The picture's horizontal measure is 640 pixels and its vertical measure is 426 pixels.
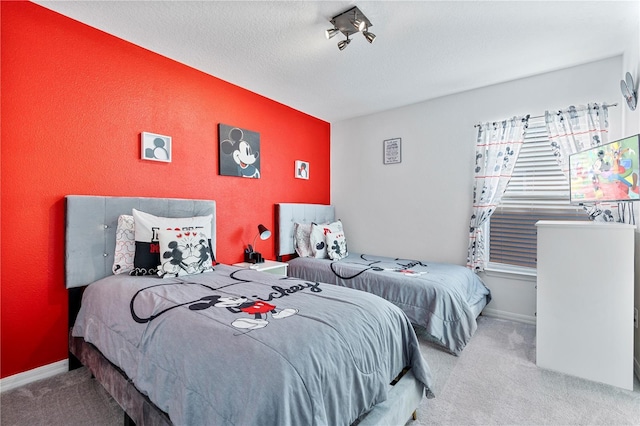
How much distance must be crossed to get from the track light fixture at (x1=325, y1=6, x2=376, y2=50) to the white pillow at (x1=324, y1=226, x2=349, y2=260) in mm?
2151

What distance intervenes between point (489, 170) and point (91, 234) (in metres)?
3.72

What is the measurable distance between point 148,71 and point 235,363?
259 cm

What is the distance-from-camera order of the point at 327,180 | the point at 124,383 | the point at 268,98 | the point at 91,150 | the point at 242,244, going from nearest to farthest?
the point at 124,383, the point at 91,150, the point at 242,244, the point at 268,98, the point at 327,180

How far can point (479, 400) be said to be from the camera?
6.19ft

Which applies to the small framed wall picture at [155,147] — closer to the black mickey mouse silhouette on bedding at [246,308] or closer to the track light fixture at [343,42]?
the black mickey mouse silhouette on bedding at [246,308]

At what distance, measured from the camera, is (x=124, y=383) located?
5.05ft

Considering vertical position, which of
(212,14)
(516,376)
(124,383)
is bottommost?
(516,376)

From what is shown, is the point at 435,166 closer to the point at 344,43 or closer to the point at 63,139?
the point at 344,43

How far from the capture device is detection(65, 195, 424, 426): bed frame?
1.41 metres

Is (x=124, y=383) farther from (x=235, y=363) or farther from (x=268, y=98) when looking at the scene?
(x=268, y=98)

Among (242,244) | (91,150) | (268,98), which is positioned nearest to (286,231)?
(242,244)

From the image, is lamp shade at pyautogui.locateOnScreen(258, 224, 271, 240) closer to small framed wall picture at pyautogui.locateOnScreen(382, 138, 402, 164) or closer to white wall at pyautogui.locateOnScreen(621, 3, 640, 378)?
small framed wall picture at pyautogui.locateOnScreen(382, 138, 402, 164)

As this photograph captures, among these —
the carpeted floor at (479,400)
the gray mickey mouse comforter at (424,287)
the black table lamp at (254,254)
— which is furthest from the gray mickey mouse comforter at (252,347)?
the black table lamp at (254,254)

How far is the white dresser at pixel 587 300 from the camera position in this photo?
204cm
